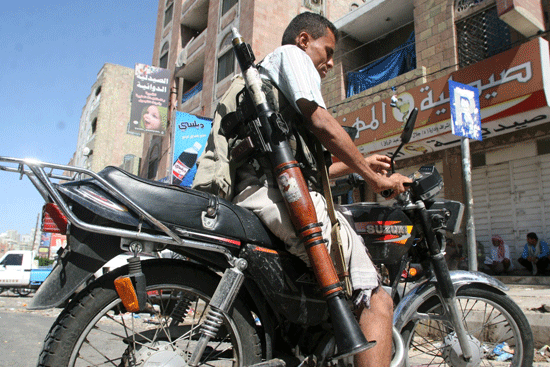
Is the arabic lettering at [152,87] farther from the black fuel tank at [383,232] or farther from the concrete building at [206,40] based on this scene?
the black fuel tank at [383,232]

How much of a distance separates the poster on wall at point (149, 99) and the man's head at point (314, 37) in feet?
52.9

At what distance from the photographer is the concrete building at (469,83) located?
7879 millimetres

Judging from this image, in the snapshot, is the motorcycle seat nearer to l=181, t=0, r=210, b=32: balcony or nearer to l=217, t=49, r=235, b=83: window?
l=217, t=49, r=235, b=83: window

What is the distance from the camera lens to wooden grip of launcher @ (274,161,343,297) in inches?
63.5

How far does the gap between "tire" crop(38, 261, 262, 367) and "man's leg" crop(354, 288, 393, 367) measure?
19.1 inches

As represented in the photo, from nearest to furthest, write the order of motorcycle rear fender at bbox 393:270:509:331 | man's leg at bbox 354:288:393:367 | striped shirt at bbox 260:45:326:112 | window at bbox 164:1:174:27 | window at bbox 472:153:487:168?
man's leg at bbox 354:288:393:367 → striped shirt at bbox 260:45:326:112 → motorcycle rear fender at bbox 393:270:509:331 → window at bbox 472:153:487:168 → window at bbox 164:1:174:27

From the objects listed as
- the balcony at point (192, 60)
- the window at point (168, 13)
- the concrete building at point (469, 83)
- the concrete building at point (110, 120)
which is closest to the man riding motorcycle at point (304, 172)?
the concrete building at point (469, 83)

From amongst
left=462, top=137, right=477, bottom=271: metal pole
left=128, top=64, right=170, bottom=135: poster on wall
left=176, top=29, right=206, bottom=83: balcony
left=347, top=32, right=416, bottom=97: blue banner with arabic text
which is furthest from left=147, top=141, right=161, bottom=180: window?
left=462, top=137, right=477, bottom=271: metal pole

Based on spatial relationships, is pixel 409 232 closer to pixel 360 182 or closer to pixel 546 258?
pixel 360 182

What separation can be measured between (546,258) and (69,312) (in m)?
9.26

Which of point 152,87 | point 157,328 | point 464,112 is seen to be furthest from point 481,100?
point 152,87

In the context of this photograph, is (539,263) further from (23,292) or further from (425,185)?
(23,292)

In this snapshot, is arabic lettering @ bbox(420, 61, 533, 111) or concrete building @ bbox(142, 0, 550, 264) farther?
concrete building @ bbox(142, 0, 550, 264)

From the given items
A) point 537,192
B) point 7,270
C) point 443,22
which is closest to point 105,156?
point 7,270
